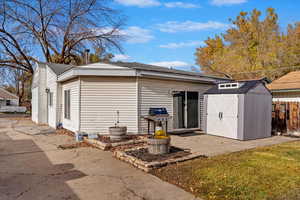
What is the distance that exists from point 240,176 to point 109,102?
5.39 meters

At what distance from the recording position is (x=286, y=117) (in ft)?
31.1

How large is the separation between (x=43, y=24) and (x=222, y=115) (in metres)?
18.8

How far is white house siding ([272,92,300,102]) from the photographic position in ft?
30.3

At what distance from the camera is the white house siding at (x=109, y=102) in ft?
26.1

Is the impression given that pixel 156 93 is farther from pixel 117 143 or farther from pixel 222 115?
pixel 117 143

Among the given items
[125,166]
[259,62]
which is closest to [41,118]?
[125,166]

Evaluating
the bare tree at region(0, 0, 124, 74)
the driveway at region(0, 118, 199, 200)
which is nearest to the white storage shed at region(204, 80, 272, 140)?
the driveway at region(0, 118, 199, 200)

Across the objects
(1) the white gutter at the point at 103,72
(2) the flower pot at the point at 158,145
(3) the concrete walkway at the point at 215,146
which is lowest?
(3) the concrete walkway at the point at 215,146

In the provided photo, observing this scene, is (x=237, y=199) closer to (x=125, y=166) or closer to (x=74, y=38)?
(x=125, y=166)

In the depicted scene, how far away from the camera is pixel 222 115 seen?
27.1 feet

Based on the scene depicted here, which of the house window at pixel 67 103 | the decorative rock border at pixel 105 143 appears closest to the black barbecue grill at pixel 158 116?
the decorative rock border at pixel 105 143

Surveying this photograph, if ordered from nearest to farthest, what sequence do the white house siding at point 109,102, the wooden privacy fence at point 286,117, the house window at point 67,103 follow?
the white house siding at point 109,102, the wooden privacy fence at point 286,117, the house window at point 67,103

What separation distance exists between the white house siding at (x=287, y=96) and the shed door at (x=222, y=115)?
143 inches

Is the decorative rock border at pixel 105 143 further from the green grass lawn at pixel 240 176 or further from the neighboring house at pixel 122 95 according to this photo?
the green grass lawn at pixel 240 176
